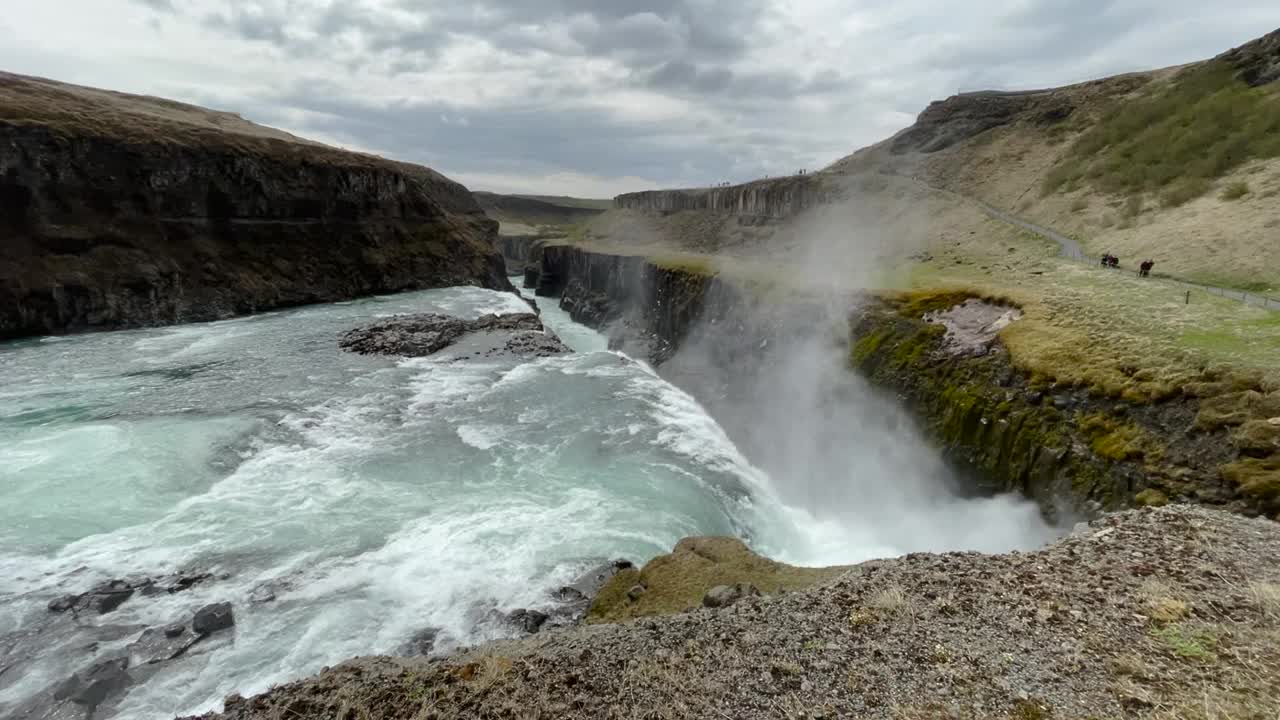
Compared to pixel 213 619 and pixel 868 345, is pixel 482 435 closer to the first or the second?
pixel 213 619

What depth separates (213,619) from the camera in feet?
41.4

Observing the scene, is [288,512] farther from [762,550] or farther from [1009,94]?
[1009,94]

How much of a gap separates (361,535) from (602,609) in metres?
8.32

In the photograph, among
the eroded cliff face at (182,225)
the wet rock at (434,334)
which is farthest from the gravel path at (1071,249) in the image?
the eroded cliff face at (182,225)

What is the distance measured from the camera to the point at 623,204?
13350cm

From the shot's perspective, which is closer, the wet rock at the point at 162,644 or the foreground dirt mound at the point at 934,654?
the foreground dirt mound at the point at 934,654

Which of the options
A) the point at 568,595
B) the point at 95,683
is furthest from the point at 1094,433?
the point at 95,683

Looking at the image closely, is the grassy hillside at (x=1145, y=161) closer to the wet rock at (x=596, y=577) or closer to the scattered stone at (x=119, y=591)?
the wet rock at (x=596, y=577)

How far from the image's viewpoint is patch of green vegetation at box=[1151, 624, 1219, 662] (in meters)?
6.69

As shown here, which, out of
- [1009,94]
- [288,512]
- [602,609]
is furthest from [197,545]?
[1009,94]

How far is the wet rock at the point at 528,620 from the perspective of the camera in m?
12.6

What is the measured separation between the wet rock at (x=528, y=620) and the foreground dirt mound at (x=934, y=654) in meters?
2.70

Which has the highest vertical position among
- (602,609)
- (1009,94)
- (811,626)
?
(1009,94)

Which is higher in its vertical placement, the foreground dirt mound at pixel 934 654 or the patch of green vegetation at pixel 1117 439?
the patch of green vegetation at pixel 1117 439
